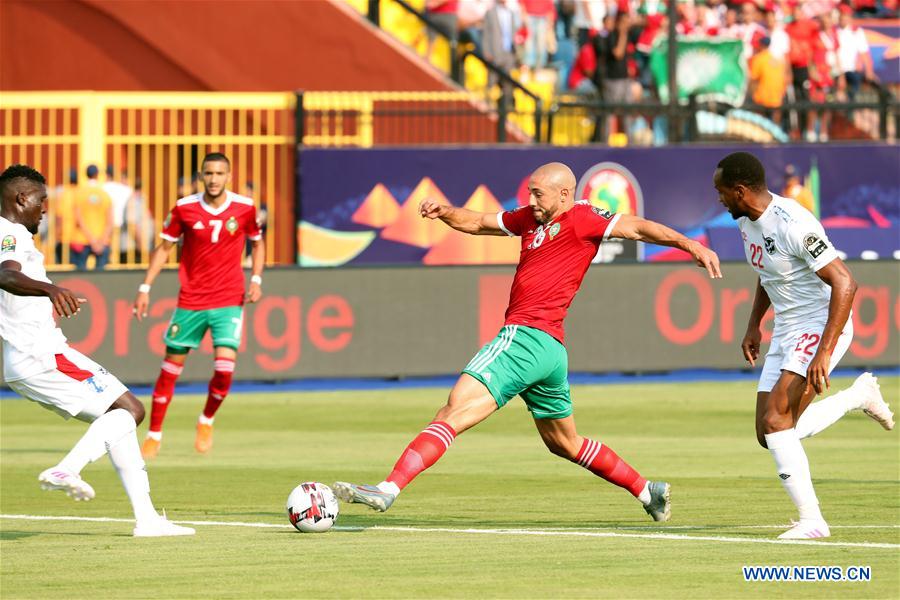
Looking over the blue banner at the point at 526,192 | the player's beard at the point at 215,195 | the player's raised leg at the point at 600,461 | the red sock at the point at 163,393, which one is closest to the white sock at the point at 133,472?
the player's raised leg at the point at 600,461

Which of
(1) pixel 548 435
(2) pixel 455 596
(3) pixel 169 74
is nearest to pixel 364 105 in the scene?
(3) pixel 169 74

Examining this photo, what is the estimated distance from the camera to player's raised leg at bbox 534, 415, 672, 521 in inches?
413

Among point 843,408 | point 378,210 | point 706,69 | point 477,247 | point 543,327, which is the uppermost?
point 706,69

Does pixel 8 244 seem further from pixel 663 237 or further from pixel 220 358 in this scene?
pixel 220 358

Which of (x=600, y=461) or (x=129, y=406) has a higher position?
(x=129, y=406)

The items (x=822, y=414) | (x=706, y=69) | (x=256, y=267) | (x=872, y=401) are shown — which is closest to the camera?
(x=822, y=414)

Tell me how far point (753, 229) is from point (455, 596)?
3121 mm

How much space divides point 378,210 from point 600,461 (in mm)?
15823

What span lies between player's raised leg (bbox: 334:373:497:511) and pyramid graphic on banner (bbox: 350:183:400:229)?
52.9 ft

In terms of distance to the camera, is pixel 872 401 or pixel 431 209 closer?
pixel 431 209

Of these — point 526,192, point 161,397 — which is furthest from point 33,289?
point 526,192

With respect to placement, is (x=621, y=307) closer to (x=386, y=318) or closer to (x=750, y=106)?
(x=386, y=318)

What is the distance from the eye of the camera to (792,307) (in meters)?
10.3

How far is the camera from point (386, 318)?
70.5ft
